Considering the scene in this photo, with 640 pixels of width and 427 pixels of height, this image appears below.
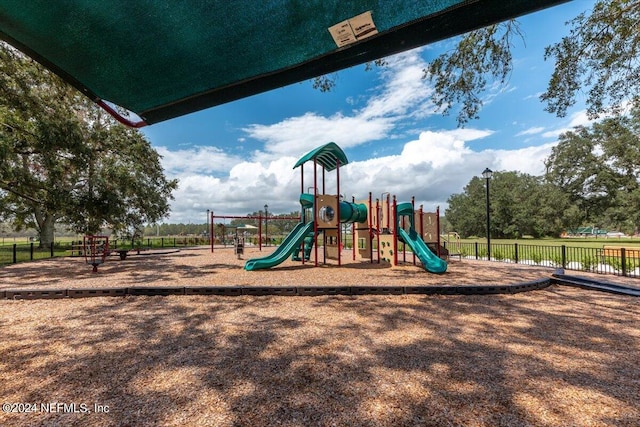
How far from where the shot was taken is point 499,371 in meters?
3.26

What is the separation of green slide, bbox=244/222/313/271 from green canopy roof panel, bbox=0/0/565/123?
31.2 feet

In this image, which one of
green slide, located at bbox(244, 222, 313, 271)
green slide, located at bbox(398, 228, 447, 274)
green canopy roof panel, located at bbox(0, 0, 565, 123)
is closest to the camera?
green canopy roof panel, located at bbox(0, 0, 565, 123)

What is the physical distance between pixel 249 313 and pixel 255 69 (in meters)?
4.85

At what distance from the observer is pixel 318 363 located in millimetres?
3430

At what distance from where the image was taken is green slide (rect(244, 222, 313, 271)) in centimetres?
1072

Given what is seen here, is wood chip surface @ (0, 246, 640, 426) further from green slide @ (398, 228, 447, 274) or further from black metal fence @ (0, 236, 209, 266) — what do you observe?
black metal fence @ (0, 236, 209, 266)

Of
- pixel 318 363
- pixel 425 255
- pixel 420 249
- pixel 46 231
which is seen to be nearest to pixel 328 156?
pixel 420 249

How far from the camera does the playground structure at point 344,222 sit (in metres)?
11.0

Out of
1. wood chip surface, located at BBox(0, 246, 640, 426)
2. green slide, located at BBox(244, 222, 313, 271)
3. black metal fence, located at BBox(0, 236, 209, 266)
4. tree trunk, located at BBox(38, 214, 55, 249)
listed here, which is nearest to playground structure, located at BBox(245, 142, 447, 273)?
green slide, located at BBox(244, 222, 313, 271)

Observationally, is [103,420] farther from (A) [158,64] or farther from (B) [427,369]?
(B) [427,369]

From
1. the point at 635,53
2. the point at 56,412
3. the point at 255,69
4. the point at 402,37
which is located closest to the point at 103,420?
the point at 56,412

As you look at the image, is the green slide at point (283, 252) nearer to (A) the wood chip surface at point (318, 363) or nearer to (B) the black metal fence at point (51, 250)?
(A) the wood chip surface at point (318, 363)

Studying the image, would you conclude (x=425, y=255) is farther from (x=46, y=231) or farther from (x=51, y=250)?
(x=46, y=231)

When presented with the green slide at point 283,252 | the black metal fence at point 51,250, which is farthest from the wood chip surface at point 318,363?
the black metal fence at point 51,250
